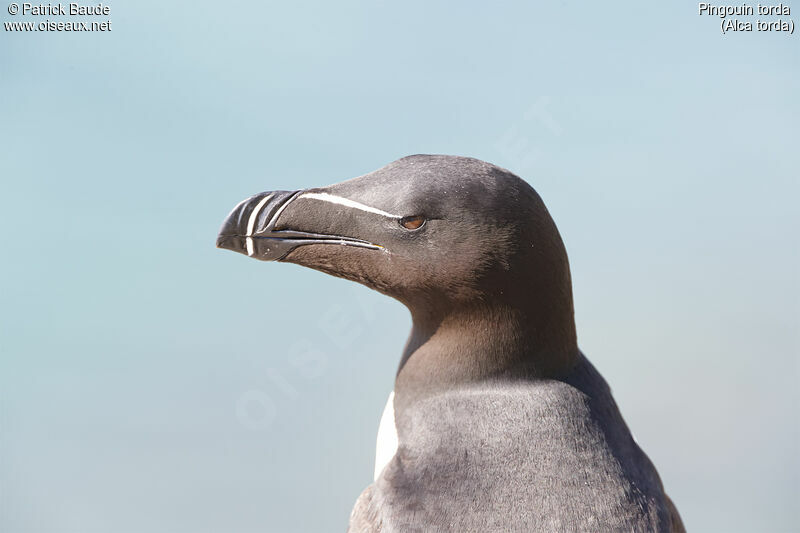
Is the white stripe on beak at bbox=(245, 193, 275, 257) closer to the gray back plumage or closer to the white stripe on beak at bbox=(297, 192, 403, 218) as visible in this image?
the white stripe on beak at bbox=(297, 192, 403, 218)

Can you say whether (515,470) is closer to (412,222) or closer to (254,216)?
(412,222)

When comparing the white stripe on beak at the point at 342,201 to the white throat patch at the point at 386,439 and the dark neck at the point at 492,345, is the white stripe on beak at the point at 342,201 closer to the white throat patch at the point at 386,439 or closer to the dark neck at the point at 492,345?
the dark neck at the point at 492,345

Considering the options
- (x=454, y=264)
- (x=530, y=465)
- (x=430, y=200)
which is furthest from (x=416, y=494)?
(x=430, y=200)

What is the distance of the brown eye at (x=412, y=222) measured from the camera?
11.2 ft

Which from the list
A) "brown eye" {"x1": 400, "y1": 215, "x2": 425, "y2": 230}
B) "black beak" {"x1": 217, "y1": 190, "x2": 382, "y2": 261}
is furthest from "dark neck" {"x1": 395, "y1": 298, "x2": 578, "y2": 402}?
"black beak" {"x1": 217, "y1": 190, "x2": 382, "y2": 261}

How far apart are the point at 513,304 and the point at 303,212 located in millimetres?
1050

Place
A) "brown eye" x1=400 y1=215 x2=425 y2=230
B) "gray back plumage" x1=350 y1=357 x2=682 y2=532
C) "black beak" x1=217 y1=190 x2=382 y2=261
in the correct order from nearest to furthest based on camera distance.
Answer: "gray back plumage" x1=350 y1=357 x2=682 y2=532, "brown eye" x1=400 y1=215 x2=425 y2=230, "black beak" x1=217 y1=190 x2=382 y2=261

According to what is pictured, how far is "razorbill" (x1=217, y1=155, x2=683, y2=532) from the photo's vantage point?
323cm

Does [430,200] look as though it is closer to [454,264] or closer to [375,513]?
[454,264]

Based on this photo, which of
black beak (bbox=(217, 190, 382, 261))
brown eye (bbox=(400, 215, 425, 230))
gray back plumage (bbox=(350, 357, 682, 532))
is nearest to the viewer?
gray back plumage (bbox=(350, 357, 682, 532))

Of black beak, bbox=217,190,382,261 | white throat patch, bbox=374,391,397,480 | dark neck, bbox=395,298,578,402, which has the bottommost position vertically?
white throat patch, bbox=374,391,397,480

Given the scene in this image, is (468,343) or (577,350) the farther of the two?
(577,350)

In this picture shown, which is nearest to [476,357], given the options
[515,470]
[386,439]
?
[515,470]

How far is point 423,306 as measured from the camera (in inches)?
142
